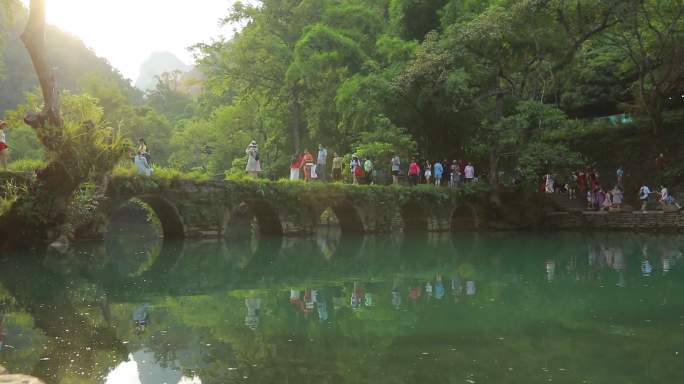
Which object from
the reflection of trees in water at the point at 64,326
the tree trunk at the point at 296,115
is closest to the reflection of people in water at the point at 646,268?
the reflection of trees in water at the point at 64,326

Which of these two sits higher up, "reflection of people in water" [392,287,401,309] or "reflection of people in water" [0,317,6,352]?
"reflection of people in water" [0,317,6,352]

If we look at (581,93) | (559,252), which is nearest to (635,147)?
(581,93)

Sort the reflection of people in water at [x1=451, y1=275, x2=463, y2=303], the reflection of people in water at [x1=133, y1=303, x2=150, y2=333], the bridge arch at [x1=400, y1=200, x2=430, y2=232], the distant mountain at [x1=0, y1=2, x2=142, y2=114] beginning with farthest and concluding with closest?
the distant mountain at [x1=0, y1=2, x2=142, y2=114] < the bridge arch at [x1=400, y1=200, x2=430, y2=232] < the reflection of people in water at [x1=451, y1=275, x2=463, y2=303] < the reflection of people in water at [x1=133, y1=303, x2=150, y2=333]

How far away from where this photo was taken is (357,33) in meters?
30.6

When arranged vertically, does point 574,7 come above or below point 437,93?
above

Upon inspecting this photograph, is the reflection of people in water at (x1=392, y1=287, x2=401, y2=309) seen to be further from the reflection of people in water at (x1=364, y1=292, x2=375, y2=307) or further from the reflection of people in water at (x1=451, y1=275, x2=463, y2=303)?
the reflection of people in water at (x1=451, y1=275, x2=463, y2=303)

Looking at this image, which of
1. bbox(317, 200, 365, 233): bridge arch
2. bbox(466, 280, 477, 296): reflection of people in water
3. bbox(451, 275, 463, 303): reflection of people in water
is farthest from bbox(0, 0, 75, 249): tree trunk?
bbox(317, 200, 365, 233): bridge arch

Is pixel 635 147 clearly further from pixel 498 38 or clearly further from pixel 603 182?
pixel 498 38

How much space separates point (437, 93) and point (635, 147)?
13253mm

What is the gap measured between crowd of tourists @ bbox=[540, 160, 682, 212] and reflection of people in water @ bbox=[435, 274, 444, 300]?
19304 mm

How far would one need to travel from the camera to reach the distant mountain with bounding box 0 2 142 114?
1941 inches

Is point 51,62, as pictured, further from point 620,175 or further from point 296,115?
point 620,175

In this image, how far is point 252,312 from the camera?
26.4 ft

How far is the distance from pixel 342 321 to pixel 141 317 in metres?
2.59
